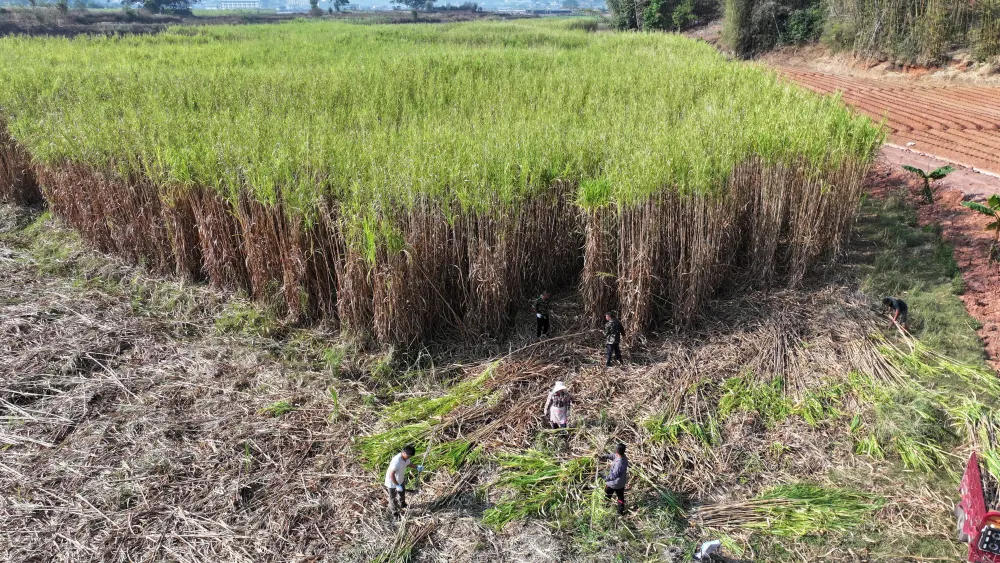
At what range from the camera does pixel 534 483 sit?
3.98 m

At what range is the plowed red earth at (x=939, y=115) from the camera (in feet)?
32.4

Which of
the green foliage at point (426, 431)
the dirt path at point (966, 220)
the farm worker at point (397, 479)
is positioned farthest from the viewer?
the dirt path at point (966, 220)

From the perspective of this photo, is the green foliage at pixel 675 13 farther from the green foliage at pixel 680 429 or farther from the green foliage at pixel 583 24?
the green foliage at pixel 680 429

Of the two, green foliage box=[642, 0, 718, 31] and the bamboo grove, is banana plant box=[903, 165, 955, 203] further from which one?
green foliage box=[642, 0, 718, 31]

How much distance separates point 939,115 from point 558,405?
12.5 metres

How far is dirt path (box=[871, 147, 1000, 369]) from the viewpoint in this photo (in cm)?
560

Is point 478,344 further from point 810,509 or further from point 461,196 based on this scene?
point 810,509

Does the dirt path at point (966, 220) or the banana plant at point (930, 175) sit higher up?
the banana plant at point (930, 175)

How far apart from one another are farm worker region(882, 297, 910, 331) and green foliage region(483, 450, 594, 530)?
326cm

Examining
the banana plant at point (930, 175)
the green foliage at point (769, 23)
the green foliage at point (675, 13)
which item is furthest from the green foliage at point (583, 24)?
the banana plant at point (930, 175)


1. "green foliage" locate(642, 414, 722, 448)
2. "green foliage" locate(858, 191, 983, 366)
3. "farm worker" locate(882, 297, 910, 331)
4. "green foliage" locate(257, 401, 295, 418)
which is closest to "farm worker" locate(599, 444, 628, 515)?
"green foliage" locate(642, 414, 722, 448)

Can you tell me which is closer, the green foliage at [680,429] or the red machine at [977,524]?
the red machine at [977,524]

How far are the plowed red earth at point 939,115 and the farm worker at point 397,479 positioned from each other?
761 centimetres

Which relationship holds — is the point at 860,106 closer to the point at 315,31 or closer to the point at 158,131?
the point at 158,131
